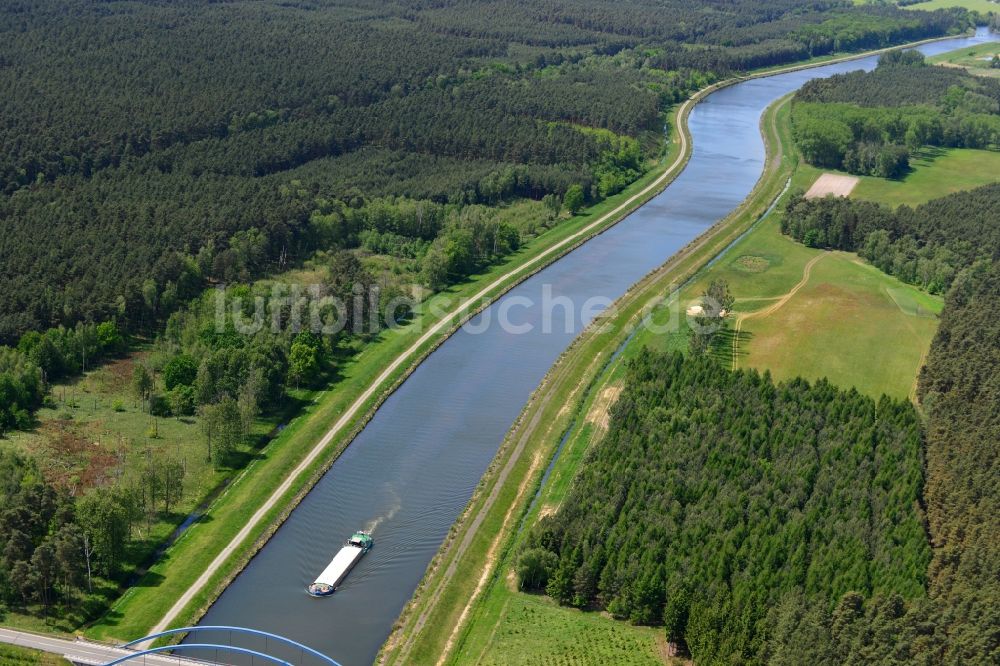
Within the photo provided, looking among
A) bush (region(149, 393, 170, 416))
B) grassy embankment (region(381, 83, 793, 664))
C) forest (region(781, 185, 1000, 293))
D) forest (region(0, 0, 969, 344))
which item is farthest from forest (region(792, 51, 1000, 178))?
bush (region(149, 393, 170, 416))

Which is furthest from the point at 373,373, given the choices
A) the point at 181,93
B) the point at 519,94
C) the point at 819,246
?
the point at 519,94

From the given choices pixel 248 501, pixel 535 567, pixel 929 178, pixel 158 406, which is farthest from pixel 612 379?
pixel 929 178

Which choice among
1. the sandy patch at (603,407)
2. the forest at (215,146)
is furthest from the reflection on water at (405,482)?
the forest at (215,146)

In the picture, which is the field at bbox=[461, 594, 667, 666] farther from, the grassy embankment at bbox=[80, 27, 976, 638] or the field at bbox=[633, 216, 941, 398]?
the field at bbox=[633, 216, 941, 398]

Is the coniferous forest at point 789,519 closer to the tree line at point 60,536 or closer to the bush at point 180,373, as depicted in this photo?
the tree line at point 60,536

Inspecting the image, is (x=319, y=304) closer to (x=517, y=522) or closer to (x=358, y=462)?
(x=358, y=462)

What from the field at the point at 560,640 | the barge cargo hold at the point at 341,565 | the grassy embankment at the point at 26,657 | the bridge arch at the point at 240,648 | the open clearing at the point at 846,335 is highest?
the open clearing at the point at 846,335
